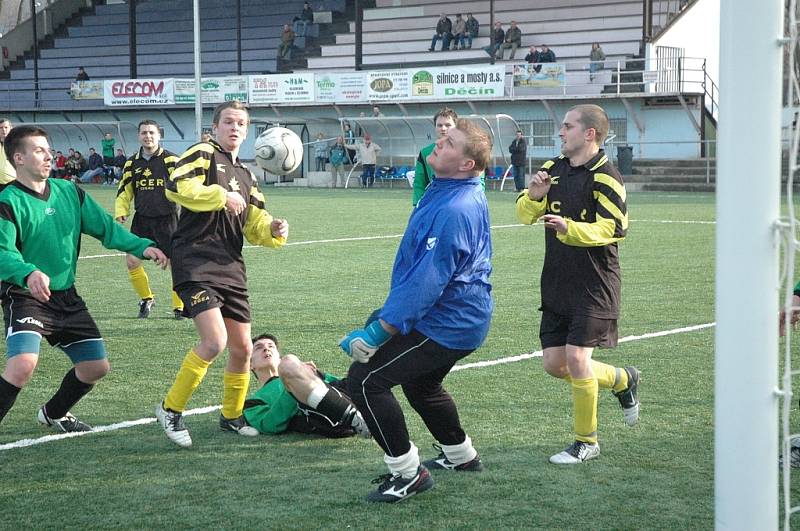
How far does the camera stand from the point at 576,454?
496 centimetres

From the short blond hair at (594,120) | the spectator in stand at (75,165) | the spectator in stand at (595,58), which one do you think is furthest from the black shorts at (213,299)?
the spectator in stand at (75,165)

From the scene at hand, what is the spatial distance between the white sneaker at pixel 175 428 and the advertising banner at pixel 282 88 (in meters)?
31.6

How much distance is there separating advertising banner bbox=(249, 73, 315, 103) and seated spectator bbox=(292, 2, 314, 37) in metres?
4.73

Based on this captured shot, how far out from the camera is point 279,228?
222 inches

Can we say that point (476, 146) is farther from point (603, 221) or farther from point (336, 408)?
point (336, 408)

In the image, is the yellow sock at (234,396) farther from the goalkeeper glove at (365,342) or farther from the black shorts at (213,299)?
the goalkeeper glove at (365,342)

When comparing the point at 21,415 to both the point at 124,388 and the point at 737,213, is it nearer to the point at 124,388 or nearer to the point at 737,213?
the point at 124,388

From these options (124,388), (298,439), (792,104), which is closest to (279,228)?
(298,439)

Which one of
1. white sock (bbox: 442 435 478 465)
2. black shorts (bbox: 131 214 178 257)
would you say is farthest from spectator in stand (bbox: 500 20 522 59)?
white sock (bbox: 442 435 478 465)

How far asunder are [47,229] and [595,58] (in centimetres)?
2945

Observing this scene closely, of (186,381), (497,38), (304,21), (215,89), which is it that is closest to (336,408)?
(186,381)

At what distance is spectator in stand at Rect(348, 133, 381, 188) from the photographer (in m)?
33.7

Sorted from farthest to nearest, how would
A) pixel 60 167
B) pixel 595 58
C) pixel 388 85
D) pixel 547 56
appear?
pixel 60 167 → pixel 388 85 → pixel 547 56 → pixel 595 58

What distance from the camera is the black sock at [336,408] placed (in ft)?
17.5
